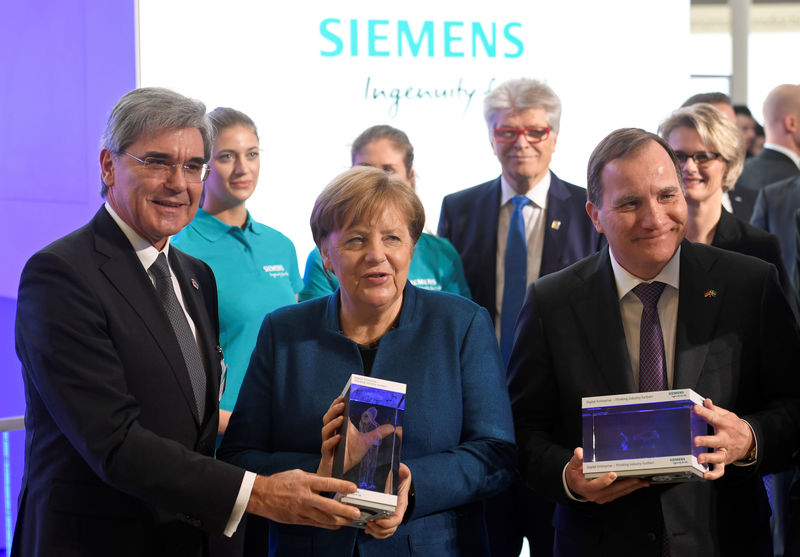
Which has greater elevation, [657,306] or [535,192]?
[535,192]

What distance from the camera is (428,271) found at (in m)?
3.93

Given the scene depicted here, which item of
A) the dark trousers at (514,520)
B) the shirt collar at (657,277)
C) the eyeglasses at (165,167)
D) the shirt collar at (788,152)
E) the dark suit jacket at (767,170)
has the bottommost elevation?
the dark trousers at (514,520)

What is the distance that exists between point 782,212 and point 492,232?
1.69 meters

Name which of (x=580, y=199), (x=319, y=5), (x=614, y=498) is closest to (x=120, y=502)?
(x=614, y=498)

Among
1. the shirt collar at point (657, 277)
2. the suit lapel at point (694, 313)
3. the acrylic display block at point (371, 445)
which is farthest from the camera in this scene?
the shirt collar at point (657, 277)

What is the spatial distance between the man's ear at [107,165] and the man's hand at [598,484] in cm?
149

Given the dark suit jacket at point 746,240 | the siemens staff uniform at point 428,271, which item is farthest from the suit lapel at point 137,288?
the dark suit jacket at point 746,240

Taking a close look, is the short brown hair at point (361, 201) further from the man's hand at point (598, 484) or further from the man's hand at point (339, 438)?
the man's hand at point (598, 484)

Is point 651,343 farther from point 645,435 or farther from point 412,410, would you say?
point 412,410

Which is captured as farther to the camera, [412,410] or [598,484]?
[412,410]

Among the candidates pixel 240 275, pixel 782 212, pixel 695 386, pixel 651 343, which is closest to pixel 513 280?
pixel 240 275

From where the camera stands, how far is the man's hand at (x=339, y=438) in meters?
2.20

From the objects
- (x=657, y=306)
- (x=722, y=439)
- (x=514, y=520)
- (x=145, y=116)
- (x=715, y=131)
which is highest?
(x=715, y=131)

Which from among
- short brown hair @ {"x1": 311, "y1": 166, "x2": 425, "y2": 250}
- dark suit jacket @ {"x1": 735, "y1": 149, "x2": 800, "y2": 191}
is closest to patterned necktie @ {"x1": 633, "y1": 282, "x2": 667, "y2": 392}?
short brown hair @ {"x1": 311, "y1": 166, "x2": 425, "y2": 250}
